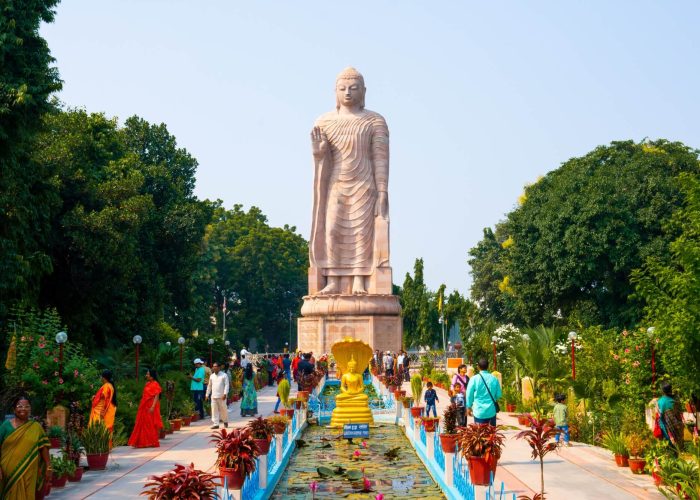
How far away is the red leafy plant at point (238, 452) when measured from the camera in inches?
348

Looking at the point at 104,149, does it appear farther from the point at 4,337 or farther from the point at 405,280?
the point at 405,280

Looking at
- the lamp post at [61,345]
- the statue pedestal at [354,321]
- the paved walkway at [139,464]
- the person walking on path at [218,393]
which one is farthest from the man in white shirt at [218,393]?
the statue pedestal at [354,321]

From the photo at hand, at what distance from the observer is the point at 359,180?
40406 mm

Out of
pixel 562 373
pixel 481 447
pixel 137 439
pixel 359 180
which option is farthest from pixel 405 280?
pixel 481 447

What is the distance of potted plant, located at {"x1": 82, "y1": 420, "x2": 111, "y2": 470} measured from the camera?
471 inches

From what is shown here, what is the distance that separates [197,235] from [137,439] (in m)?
20.3

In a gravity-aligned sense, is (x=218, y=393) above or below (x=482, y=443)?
above

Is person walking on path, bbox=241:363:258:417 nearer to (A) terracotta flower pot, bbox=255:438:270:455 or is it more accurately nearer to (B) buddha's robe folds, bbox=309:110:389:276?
(A) terracotta flower pot, bbox=255:438:270:455

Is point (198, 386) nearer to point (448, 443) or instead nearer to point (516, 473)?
point (448, 443)

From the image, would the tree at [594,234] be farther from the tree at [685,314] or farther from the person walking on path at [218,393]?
the tree at [685,314]

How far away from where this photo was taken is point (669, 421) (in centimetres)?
1054

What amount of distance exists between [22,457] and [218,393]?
8907 millimetres

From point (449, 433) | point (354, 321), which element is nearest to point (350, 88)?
point (354, 321)

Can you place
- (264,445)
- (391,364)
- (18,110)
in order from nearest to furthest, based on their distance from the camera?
(264,445), (18,110), (391,364)
